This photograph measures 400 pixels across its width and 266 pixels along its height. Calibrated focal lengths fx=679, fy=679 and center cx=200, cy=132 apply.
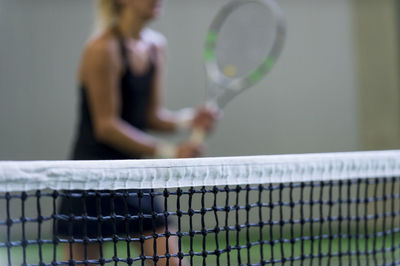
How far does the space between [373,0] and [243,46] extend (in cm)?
302

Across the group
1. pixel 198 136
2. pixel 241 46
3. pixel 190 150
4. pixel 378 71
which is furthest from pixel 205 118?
pixel 378 71

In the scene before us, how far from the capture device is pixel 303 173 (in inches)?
61.7

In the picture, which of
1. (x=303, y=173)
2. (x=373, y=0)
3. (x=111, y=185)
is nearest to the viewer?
(x=111, y=185)

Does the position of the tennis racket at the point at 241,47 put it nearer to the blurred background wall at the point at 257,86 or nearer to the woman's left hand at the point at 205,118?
the woman's left hand at the point at 205,118

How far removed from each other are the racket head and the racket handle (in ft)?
0.73

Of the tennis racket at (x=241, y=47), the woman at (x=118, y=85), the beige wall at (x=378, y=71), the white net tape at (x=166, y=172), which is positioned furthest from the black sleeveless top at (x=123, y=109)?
the beige wall at (x=378, y=71)

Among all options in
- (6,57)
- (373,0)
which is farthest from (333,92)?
(6,57)

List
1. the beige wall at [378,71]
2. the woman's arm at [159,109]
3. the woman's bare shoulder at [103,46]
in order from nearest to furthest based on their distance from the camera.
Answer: the woman's bare shoulder at [103,46]
the woman's arm at [159,109]
the beige wall at [378,71]

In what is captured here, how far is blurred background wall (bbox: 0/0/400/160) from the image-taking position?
563 cm

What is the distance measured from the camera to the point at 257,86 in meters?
5.74

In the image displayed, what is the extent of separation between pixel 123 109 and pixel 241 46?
0.86 meters

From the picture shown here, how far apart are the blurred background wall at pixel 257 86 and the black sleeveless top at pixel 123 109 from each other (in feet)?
11.6

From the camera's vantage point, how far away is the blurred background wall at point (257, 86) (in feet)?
18.5

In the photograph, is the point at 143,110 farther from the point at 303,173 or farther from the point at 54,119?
the point at 54,119
